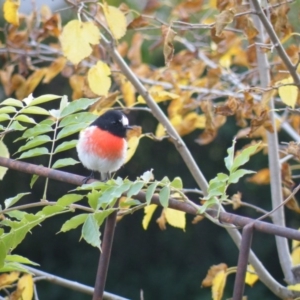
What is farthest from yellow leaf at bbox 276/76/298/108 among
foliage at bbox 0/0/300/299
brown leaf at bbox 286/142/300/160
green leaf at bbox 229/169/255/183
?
green leaf at bbox 229/169/255/183

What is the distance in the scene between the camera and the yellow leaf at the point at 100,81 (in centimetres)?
203

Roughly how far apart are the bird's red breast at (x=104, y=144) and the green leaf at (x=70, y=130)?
3.68 feet

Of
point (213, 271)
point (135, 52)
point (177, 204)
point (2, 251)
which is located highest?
point (177, 204)

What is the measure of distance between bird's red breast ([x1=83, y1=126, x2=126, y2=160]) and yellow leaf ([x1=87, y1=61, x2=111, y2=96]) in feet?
1.96

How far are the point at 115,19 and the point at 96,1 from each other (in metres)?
0.08

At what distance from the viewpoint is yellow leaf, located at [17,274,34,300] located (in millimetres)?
1875

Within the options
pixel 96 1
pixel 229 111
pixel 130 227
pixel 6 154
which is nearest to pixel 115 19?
pixel 96 1

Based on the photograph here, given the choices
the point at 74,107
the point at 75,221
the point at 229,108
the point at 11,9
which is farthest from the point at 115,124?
the point at 75,221

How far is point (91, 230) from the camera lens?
1198 millimetres

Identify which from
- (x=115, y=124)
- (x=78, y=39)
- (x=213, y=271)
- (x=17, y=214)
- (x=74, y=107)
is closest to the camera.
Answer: (x=17, y=214)

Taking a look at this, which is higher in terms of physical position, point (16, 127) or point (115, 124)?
point (16, 127)

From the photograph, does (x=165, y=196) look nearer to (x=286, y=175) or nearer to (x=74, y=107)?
(x=74, y=107)

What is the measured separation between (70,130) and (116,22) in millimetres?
571

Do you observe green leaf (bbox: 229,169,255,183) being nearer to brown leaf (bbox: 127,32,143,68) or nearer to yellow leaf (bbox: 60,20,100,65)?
yellow leaf (bbox: 60,20,100,65)
